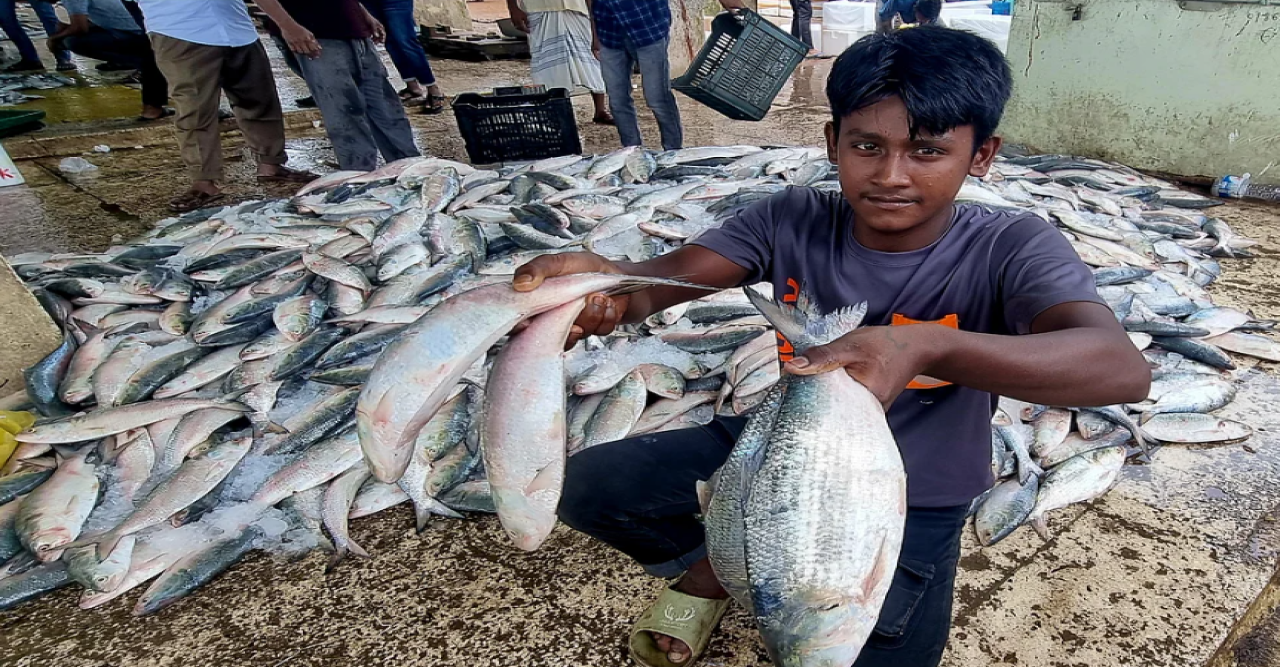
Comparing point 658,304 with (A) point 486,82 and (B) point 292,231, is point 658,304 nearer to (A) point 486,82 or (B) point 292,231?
(B) point 292,231

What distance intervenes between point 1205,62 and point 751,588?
6637mm

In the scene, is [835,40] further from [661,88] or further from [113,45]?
[113,45]

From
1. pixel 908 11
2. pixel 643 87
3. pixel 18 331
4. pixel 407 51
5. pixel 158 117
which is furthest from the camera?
pixel 908 11

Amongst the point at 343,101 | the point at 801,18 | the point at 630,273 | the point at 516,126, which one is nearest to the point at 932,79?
the point at 630,273

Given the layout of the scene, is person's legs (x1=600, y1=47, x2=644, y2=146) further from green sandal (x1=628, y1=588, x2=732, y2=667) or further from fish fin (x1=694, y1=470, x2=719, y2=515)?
fish fin (x1=694, y1=470, x2=719, y2=515)

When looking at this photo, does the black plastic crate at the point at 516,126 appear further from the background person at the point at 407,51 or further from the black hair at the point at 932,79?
the black hair at the point at 932,79

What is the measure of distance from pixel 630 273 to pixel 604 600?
103 centimetres

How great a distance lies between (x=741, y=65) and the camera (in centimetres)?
571

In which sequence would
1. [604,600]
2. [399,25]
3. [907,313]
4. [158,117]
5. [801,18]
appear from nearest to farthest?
[907,313], [604,600], [158,117], [399,25], [801,18]

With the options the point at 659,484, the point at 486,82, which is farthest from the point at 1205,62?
the point at 486,82

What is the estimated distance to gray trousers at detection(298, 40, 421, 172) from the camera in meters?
5.57

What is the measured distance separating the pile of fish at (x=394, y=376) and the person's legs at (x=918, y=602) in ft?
2.02

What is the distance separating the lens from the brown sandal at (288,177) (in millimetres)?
6225

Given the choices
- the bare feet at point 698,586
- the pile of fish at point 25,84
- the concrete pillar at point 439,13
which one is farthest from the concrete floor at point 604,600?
the concrete pillar at point 439,13
